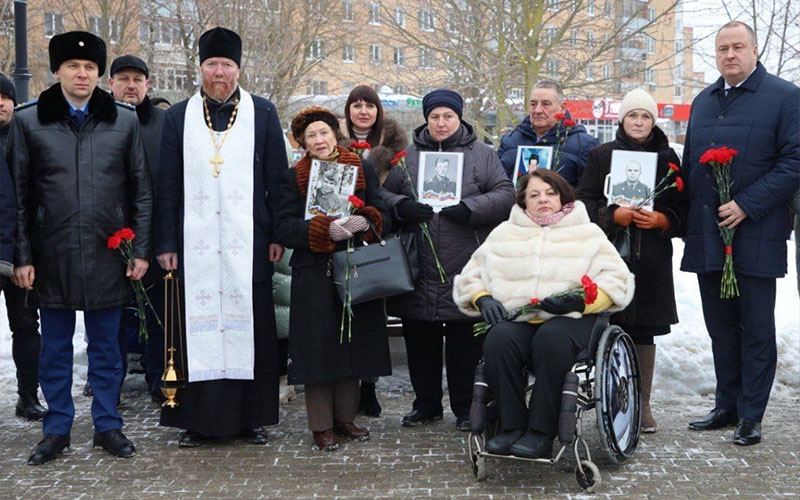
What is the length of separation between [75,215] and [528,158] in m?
2.84

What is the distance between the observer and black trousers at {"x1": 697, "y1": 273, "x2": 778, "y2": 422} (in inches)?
223

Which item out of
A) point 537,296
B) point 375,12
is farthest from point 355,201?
point 375,12

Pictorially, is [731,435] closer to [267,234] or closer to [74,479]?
[267,234]

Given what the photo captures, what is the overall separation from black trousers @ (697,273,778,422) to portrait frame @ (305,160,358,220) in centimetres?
227

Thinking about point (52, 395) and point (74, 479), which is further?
point (52, 395)

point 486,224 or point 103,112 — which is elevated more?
point 103,112

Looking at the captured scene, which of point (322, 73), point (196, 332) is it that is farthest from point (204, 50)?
point (322, 73)

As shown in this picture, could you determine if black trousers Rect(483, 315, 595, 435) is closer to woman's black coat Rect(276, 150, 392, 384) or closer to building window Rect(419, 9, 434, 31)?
woman's black coat Rect(276, 150, 392, 384)

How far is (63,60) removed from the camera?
214 inches

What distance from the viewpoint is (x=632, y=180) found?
18.9 ft

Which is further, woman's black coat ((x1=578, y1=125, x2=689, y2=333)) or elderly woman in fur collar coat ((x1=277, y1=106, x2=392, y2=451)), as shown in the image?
woman's black coat ((x1=578, y1=125, x2=689, y2=333))

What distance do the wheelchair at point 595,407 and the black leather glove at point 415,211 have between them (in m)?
1.19

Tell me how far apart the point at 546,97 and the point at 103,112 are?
276 centimetres

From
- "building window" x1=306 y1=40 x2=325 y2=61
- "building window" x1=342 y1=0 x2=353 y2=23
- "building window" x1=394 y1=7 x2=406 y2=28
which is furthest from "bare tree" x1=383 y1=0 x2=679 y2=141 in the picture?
"building window" x1=306 y1=40 x2=325 y2=61
